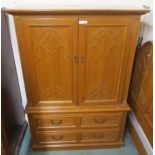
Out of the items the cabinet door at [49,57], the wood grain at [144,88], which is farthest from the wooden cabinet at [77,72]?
the wood grain at [144,88]

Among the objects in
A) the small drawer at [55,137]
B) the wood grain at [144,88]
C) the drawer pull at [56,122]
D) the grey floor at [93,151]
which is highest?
the wood grain at [144,88]

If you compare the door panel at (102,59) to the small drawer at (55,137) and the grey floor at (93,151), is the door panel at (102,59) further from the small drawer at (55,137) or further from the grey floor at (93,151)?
the grey floor at (93,151)

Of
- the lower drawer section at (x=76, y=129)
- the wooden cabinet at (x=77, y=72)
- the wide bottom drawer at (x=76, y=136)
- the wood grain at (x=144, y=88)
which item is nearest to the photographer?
the wooden cabinet at (x=77, y=72)

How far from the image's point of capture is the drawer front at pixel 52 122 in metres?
1.64

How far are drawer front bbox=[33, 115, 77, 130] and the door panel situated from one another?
0.26 metres

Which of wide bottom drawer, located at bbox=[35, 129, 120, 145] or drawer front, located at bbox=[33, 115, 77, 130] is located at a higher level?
drawer front, located at bbox=[33, 115, 77, 130]

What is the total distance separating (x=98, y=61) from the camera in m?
1.42

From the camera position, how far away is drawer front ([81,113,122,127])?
65.4 inches

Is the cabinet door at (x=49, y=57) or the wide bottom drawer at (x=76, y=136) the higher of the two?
the cabinet door at (x=49, y=57)

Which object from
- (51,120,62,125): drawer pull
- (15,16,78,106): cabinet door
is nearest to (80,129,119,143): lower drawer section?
(51,120,62,125): drawer pull

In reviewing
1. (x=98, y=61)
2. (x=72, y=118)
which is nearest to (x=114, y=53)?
(x=98, y=61)

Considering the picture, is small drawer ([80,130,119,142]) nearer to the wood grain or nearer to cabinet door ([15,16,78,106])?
the wood grain

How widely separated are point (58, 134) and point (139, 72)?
1.12 metres

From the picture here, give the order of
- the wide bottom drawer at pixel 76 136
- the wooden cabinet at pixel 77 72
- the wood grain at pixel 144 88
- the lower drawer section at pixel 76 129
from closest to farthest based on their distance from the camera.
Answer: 1. the wooden cabinet at pixel 77 72
2. the wood grain at pixel 144 88
3. the lower drawer section at pixel 76 129
4. the wide bottom drawer at pixel 76 136
